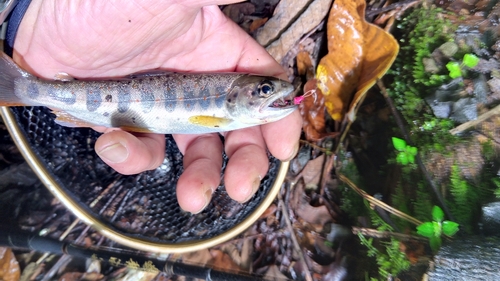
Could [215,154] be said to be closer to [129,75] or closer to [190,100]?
[190,100]

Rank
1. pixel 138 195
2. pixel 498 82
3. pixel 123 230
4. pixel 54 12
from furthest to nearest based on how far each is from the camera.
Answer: pixel 138 195 → pixel 123 230 → pixel 54 12 → pixel 498 82

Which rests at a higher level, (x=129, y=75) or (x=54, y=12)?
(x=54, y=12)

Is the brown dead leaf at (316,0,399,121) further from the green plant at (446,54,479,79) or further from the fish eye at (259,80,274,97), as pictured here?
the fish eye at (259,80,274,97)

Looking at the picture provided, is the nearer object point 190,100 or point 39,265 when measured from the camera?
point 190,100

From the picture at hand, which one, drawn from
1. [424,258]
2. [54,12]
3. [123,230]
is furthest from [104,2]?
[424,258]

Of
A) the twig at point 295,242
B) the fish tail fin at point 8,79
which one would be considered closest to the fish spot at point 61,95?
the fish tail fin at point 8,79

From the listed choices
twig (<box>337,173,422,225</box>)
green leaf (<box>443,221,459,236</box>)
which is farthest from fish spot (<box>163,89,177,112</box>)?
green leaf (<box>443,221,459,236</box>)

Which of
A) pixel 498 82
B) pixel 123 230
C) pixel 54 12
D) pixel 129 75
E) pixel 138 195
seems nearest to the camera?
pixel 498 82

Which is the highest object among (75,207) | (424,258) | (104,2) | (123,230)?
(104,2)
